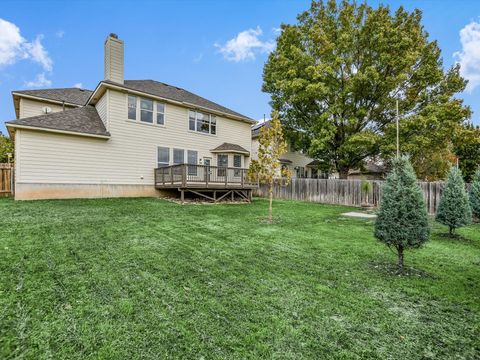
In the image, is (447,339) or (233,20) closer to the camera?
(447,339)

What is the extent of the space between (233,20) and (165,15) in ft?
14.0

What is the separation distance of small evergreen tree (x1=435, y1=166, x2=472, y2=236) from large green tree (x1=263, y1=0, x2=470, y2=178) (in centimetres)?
1044

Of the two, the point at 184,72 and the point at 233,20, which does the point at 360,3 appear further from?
the point at 184,72

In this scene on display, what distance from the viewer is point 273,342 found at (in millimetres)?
2260

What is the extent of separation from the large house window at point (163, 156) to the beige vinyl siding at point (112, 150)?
221 mm

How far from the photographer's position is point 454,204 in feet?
21.6

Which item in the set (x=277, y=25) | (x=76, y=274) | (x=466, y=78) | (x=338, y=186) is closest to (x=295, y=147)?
(x=338, y=186)

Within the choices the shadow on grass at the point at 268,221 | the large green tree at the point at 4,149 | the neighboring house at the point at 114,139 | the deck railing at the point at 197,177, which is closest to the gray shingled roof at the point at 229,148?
the neighboring house at the point at 114,139

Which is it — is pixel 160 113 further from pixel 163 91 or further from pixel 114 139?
pixel 114 139

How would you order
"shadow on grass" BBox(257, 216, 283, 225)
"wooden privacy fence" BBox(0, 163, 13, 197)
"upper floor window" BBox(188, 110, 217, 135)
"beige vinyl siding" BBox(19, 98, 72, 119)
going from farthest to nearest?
"beige vinyl siding" BBox(19, 98, 72, 119) < "upper floor window" BBox(188, 110, 217, 135) < "wooden privacy fence" BBox(0, 163, 13, 197) < "shadow on grass" BBox(257, 216, 283, 225)

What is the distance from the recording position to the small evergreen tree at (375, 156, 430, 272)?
13.3 ft

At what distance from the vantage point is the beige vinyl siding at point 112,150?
11539mm

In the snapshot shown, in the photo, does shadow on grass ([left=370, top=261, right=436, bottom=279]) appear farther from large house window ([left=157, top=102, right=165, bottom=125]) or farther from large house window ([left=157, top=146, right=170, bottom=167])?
large house window ([left=157, top=102, right=165, bottom=125])

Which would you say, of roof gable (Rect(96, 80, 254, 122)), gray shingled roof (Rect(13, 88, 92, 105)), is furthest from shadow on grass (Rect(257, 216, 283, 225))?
gray shingled roof (Rect(13, 88, 92, 105))
